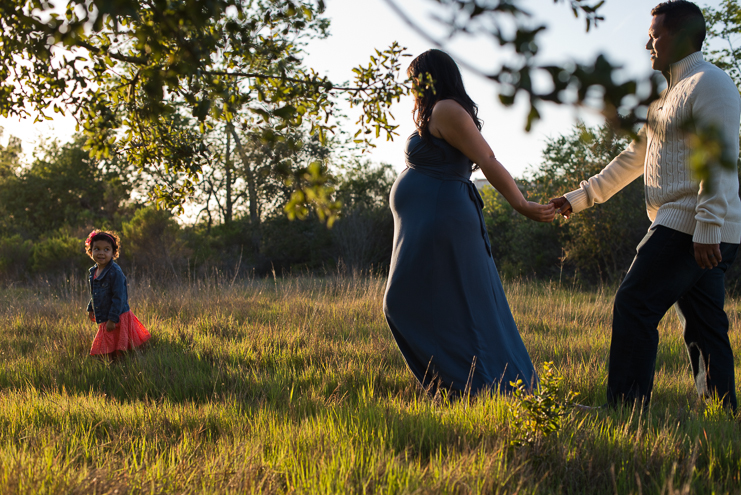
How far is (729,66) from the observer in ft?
55.8

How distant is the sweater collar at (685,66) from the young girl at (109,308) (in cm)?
472

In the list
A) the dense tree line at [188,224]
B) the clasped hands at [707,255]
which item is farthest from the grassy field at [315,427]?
the dense tree line at [188,224]

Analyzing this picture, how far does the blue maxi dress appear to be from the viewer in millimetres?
3119

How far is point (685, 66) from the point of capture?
2836 mm

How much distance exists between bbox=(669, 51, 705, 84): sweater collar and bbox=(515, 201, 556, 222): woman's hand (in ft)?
3.33

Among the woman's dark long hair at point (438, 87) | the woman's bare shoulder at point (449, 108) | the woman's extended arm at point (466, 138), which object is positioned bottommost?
the woman's extended arm at point (466, 138)

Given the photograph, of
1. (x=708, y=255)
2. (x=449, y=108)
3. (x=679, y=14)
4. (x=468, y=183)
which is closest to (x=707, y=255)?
(x=708, y=255)

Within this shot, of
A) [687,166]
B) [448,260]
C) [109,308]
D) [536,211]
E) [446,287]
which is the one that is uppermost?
[687,166]

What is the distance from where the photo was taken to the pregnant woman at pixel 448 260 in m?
3.10

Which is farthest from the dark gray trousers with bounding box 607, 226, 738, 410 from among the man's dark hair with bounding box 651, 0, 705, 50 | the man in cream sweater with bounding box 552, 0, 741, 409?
the man's dark hair with bounding box 651, 0, 705, 50

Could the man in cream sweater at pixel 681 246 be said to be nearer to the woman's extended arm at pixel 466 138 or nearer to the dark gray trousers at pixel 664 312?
the dark gray trousers at pixel 664 312

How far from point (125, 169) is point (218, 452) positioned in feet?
87.3

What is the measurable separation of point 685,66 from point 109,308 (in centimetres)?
498

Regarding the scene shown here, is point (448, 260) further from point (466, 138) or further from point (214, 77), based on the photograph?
point (214, 77)
